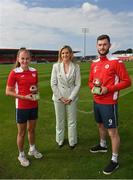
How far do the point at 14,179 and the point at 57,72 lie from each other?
2280mm

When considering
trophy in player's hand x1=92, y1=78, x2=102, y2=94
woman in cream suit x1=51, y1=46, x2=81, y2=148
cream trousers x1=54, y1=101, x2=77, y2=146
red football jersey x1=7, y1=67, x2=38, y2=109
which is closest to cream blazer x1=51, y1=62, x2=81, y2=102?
woman in cream suit x1=51, y1=46, x2=81, y2=148

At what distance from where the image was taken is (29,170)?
226 inches

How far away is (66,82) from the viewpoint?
6.68 meters

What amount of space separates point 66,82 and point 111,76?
130 centimetres

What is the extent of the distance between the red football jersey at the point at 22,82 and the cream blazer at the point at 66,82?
0.83 m

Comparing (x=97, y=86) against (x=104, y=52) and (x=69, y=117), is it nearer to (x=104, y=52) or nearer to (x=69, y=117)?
(x=104, y=52)

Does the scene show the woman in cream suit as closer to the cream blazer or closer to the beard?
the cream blazer

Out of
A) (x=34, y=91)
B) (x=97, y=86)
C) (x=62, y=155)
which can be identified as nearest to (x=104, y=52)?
(x=97, y=86)

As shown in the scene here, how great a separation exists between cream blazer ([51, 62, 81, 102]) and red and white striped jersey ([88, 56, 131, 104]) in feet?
3.00

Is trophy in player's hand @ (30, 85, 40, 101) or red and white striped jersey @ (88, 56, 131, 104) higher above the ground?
red and white striped jersey @ (88, 56, 131, 104)

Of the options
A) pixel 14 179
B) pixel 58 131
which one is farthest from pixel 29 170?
pixel 58 131

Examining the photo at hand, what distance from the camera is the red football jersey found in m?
5.87

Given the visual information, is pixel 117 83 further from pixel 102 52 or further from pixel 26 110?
pixel 26 110

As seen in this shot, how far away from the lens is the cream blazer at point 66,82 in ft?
21.9
